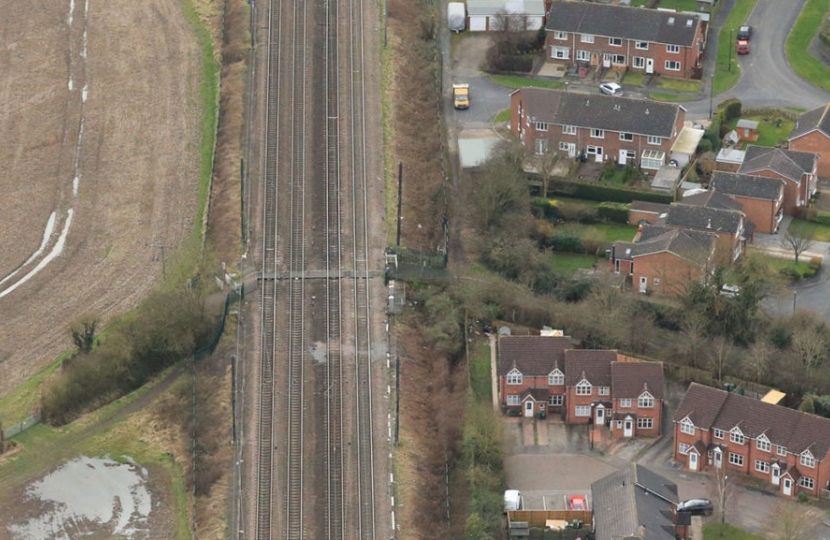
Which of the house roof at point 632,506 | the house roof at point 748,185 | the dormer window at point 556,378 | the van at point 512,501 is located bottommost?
the van at point 512,501

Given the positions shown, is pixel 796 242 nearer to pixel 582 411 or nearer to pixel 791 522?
pixel 582 411

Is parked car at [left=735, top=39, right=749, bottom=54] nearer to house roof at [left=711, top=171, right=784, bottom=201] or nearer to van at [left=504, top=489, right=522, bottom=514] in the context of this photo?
house roof at [left=711, top=171, right=784, bottom=201]

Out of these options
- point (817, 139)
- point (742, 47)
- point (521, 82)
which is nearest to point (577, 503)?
point (817, 139)

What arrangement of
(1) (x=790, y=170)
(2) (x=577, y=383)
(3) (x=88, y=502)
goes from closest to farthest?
(3) (x=88, y=502), (2) (x=577, y=383), (1) (x=790, y=170)

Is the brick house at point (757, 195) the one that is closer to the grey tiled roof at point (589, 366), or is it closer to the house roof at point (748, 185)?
the house roof at point (748, 185)

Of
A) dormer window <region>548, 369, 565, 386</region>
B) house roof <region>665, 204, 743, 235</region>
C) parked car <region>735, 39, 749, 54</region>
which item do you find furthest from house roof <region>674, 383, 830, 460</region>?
parked car <region>735, 39, 749, 54</region>

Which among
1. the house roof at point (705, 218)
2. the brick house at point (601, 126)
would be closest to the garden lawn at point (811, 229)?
the house roof at point (705, 218)
